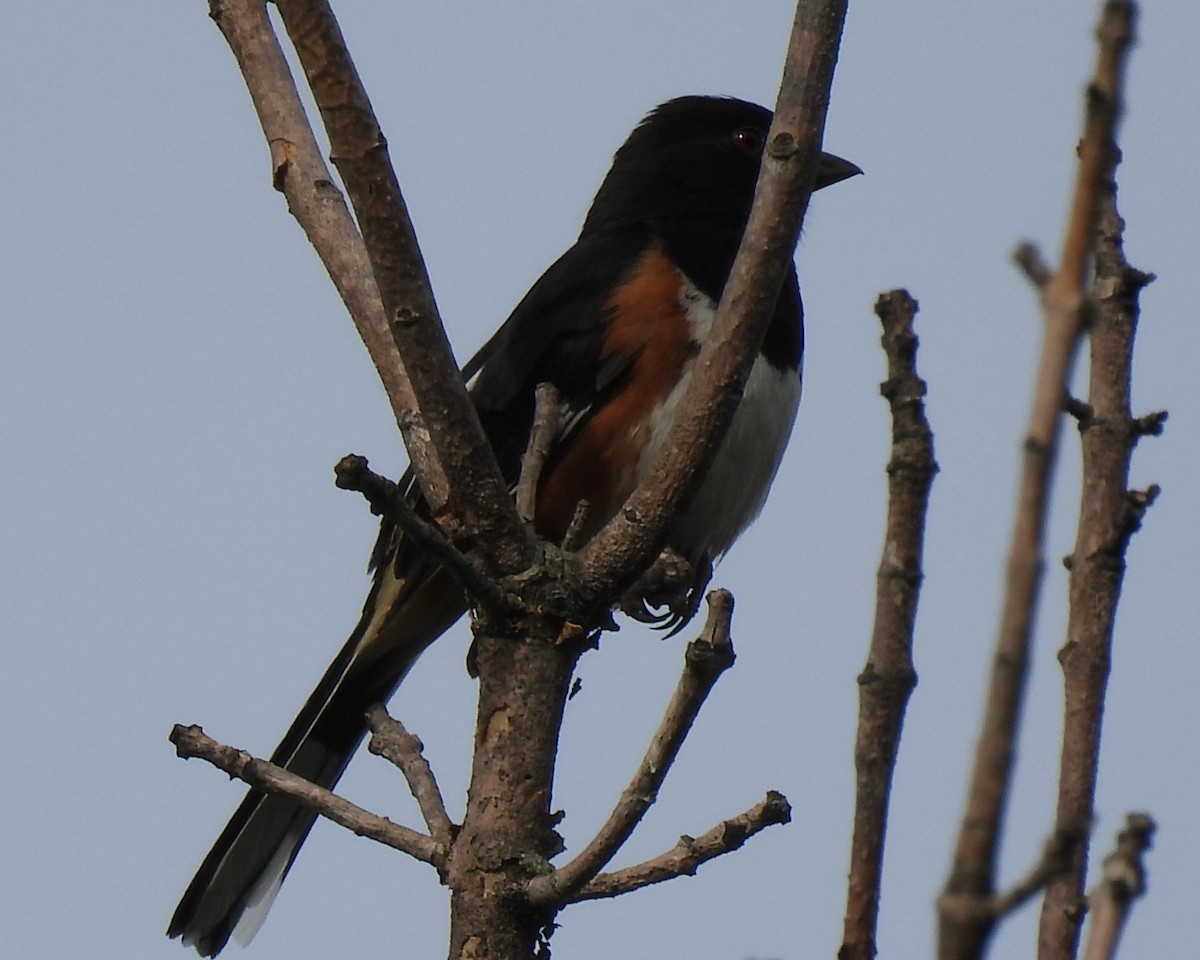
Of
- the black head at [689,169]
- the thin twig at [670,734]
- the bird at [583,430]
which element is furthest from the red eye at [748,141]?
the thin twig at [670,734]

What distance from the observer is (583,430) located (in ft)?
11.6

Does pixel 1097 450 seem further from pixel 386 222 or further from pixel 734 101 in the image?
pixel 734 101

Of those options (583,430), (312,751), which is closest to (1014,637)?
(583,430)

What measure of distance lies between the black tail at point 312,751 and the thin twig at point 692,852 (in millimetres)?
1219

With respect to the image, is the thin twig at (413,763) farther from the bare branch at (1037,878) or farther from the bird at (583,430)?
the bare branch at (1037,878)

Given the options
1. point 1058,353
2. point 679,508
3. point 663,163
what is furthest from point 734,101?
point 1058,353

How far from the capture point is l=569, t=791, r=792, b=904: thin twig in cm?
192

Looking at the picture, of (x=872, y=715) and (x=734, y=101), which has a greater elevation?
(x=734, y=101)

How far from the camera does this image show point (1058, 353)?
80cm

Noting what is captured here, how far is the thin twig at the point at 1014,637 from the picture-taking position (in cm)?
78

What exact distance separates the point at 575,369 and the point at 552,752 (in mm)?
1586

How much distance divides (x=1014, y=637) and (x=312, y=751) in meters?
2.98

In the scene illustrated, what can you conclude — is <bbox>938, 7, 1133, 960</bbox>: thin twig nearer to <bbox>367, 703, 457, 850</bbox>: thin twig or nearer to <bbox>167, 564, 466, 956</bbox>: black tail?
<bbox>367, 703, 457, 850</bbox>: thin twig

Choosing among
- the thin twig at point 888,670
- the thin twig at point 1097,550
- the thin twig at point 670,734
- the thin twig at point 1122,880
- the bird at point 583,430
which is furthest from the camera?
the bird at point 583,430
